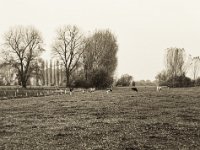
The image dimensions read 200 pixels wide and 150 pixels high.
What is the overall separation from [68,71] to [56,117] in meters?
77.4

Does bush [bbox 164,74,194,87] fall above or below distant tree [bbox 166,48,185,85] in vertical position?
below

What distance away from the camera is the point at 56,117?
1126 inches

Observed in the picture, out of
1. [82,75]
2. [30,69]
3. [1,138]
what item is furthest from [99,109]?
[30,69]

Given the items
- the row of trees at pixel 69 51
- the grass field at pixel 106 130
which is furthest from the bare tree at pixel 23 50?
the grass field at pixel 106 130

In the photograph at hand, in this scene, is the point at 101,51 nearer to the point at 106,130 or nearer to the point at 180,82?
the point at 180,82

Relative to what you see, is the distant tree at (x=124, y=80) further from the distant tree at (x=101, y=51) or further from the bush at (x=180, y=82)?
the bush at (x=180, y=82)

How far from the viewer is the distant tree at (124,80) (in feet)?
359

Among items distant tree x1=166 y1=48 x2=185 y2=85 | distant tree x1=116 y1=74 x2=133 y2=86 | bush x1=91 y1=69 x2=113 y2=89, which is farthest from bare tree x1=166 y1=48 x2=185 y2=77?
bush x1=91 y1=69 x2=113 y2=89

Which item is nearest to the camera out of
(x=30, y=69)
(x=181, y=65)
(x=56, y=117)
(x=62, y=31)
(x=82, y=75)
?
(x=56, y=117)

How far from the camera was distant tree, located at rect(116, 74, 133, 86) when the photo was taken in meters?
110

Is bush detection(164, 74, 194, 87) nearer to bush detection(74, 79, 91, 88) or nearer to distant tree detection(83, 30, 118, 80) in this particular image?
distant tree detection(83, 30, 118, 80)

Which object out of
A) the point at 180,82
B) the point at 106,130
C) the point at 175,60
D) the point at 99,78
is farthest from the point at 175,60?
the point at 106,130

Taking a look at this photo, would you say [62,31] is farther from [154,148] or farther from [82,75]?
[154,148]

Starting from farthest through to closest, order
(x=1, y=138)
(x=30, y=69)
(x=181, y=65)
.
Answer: (x=181, y=65) < (x=30, y=69) < (x=1, y=138)
